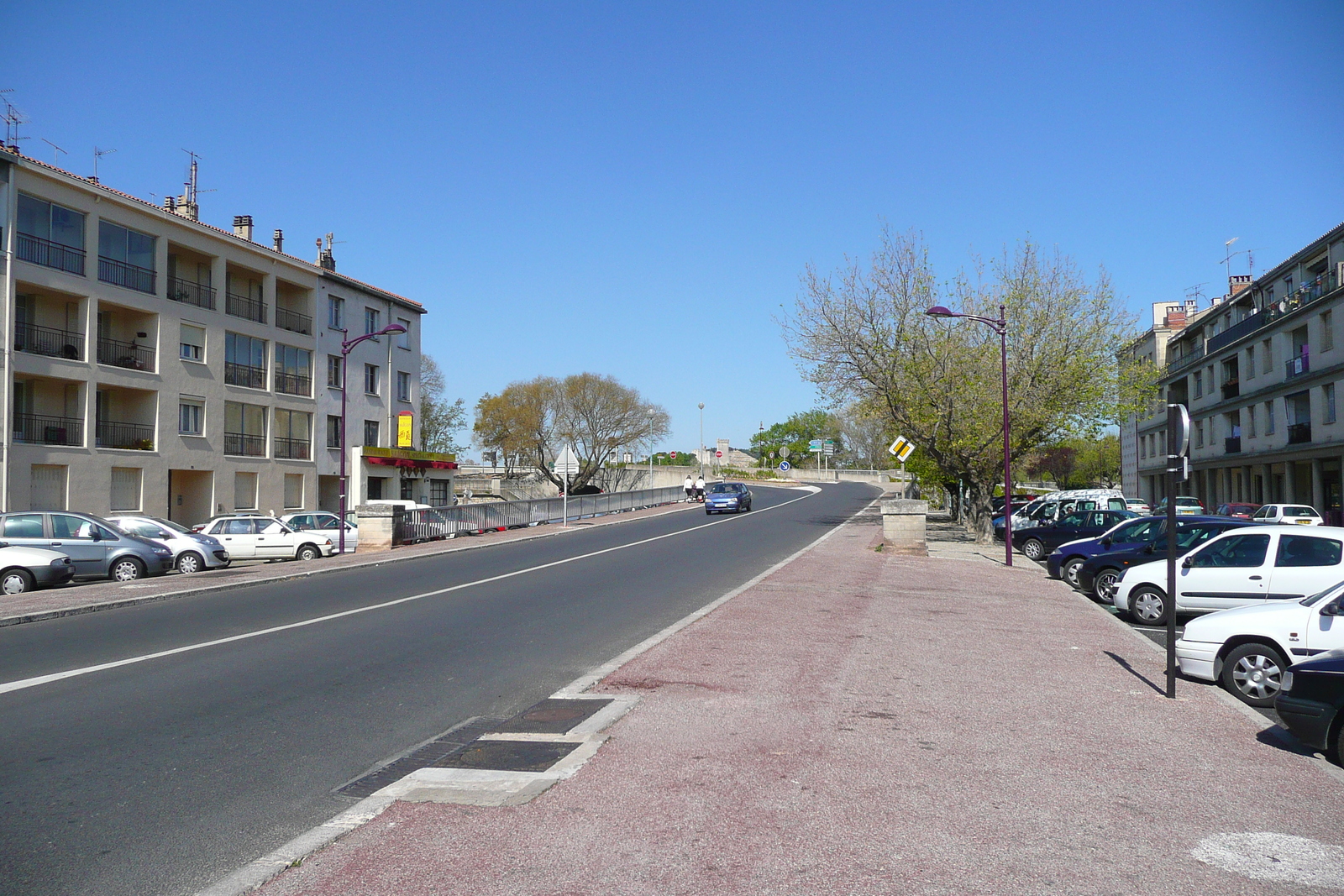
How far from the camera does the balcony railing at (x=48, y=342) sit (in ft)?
98.2

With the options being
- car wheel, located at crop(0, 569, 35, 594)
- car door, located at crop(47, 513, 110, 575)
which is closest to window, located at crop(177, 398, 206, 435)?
car door, located at crop(47, 513, 110, 575)

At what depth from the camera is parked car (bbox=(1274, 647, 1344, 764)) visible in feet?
21.1

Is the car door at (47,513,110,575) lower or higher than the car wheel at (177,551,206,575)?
higher

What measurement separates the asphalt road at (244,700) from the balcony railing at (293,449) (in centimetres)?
2582

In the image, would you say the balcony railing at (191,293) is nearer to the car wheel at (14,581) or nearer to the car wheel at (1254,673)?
the car wheel at (14,581)

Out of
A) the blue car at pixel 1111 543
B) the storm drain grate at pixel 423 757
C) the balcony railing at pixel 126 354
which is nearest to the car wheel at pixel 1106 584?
the blue car at pixel 1111 543

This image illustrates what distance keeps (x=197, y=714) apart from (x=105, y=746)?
0.92 metres

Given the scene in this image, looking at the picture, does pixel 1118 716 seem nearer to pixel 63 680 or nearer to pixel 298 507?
pixel 63 680

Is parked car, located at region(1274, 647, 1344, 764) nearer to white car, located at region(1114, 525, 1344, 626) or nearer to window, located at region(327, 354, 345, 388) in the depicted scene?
white car, located at region(1114, 525, 1344, 626)

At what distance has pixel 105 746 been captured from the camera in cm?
637

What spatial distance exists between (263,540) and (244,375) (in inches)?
629

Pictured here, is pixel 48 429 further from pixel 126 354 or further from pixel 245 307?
pixel 245 307

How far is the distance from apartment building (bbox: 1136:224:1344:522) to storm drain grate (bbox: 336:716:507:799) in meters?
37.4

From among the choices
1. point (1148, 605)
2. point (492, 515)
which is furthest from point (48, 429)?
point (1148, 605)
